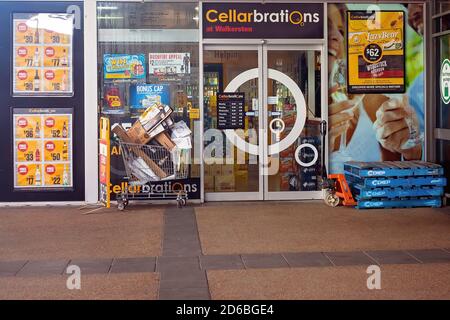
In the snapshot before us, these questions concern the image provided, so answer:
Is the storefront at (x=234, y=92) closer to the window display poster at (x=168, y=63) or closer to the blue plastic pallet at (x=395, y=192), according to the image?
the window display poster at (x=168, y=63)

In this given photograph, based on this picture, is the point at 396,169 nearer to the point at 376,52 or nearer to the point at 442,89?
the point at 442,89

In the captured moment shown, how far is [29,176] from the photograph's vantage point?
12.0 metres

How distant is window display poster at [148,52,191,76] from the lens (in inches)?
477

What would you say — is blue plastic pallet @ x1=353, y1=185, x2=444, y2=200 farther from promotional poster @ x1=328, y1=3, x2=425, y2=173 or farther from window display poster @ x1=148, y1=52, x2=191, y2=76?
window display poster @ x1=148, y1=52, x2=191, y2=76

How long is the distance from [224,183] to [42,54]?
3641 millimetres

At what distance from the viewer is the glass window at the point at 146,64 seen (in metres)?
12.1

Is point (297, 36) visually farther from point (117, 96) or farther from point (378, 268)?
point (378, 268)

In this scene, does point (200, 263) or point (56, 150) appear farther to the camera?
point (56, 150)

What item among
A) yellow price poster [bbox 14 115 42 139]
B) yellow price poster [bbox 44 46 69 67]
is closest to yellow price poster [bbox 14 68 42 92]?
yellow price poster [bbox 44 46 69 67]

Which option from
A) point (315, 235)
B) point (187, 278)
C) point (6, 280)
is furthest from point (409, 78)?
point (6, 280)

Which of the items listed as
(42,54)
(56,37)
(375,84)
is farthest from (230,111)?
(42,54)

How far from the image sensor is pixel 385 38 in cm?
1245

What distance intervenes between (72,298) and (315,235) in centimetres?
393

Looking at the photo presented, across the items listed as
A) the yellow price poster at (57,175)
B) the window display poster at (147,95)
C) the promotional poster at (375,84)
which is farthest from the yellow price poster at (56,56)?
the promotional poster at (375,84)
